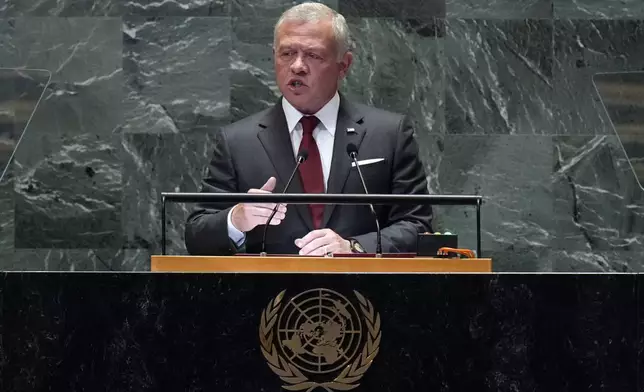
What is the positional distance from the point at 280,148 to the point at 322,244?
874 millimetres

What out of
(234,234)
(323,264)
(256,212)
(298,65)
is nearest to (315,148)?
(298,65)

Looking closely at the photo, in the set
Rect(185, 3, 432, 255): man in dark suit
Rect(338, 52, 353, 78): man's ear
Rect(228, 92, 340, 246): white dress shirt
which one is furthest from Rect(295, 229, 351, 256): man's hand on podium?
Rect(338, 52, 353, 78): man's ear

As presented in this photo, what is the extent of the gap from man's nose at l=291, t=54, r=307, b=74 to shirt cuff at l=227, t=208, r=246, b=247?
75 centimetres

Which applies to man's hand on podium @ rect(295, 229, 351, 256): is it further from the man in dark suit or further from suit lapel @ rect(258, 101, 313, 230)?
suit lapel @ rect(258, 101, 313, 230)

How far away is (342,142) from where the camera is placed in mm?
4547

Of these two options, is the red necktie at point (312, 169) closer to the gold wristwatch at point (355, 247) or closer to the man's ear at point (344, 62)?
the man's ear at point (344, 62)

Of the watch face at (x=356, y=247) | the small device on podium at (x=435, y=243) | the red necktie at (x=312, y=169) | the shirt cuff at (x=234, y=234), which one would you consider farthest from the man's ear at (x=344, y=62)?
the small device on podium at (x=435, y=243)

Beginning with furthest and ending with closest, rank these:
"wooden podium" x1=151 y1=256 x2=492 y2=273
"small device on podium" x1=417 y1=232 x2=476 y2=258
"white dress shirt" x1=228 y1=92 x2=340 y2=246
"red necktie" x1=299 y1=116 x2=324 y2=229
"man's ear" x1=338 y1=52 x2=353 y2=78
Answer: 1. "man's ear" x1=338 y1=52 x2=353 y2=78
2. "white dress shirt" x1=228 y1=92 x2=340 y2=246
3. "red necktie" x1=299 y1=116 x2=324 y2=229
4. "small device on podium" x1=417 y1=232 x2=476 y2=258
5. "wooden podium" x1=151 y1=256 x2=492 y2=273

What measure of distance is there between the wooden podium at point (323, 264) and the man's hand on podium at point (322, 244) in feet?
2.56

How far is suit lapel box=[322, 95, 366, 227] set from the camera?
4.41 metres
